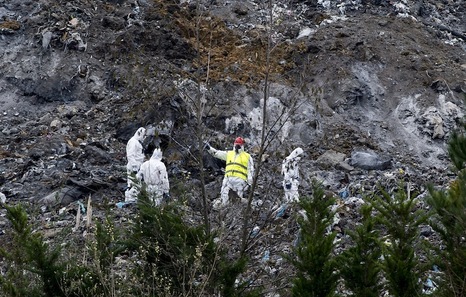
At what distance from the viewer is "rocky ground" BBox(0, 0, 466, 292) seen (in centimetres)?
1316

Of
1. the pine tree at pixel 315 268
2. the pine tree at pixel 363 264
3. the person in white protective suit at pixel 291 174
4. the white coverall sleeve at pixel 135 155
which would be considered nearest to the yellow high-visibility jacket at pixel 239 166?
the person in white protective suit at pixel 291 174

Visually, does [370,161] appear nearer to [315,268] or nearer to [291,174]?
[291,174]

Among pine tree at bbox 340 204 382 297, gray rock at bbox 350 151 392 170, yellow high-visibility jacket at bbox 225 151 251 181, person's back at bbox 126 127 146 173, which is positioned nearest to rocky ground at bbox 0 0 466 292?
gray rock at bbox 350 151 392 170

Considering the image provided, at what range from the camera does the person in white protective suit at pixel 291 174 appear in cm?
1136

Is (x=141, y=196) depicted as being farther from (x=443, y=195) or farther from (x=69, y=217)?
(x=69, y=217)

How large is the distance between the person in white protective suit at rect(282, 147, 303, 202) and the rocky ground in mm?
777

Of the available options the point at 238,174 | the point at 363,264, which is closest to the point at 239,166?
the point at 238,174

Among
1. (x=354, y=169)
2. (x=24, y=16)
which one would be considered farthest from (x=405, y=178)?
(x=24, y=16)

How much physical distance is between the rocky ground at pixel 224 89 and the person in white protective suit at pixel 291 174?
777 millimetres

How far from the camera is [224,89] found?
15.3 m

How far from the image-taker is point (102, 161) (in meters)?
13.4

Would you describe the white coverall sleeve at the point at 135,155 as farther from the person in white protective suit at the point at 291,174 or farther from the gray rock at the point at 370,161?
the gray rock at the point at 370,161

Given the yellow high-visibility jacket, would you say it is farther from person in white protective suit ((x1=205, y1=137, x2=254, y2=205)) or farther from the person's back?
the person's back

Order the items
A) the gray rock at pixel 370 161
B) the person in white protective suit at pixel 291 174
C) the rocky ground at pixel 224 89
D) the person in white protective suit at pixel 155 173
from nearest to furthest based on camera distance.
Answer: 1. the person in white protective suit at pixel 155 173
2. the person in white protective suit at pixel 291 174
3. the rocky ground at pixel 224 89
4. the gray rock at pixel 370 161
